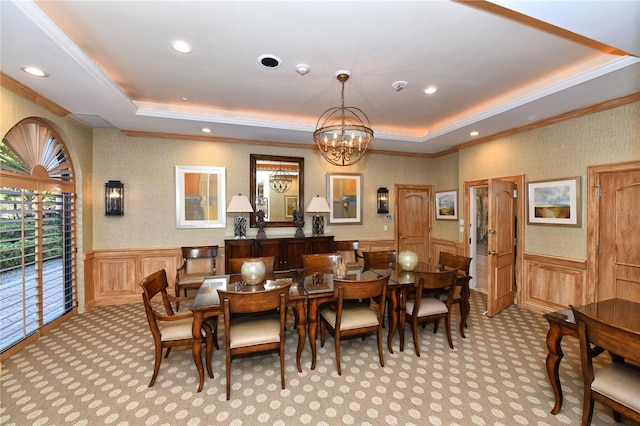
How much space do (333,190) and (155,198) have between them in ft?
10.3

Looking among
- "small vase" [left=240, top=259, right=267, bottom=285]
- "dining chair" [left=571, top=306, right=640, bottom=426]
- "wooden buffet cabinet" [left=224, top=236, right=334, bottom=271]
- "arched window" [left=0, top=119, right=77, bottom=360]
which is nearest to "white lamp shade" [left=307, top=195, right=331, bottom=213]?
"wooden buffet cabinet" [left=224, top=236, right=334, bottom=271]

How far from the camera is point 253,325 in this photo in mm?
2469

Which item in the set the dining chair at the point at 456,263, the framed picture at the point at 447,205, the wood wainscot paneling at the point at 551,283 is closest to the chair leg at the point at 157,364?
the dining chair at the point at 456,263

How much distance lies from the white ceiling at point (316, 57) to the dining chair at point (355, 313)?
7.06ft

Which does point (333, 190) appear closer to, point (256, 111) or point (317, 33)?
point (256, 111)

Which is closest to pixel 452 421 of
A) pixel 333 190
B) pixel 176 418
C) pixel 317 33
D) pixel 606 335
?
pixel 606 335

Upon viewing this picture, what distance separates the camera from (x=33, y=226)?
10.4 ft

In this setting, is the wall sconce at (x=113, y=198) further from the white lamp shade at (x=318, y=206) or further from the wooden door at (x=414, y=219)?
the wooden door at (x=414, y=219)

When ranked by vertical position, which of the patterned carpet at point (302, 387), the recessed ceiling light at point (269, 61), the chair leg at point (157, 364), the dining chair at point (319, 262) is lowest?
the patterned carpet at point (302, 387)

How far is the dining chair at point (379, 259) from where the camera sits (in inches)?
149

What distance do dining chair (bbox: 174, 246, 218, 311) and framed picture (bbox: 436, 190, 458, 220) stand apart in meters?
4.58

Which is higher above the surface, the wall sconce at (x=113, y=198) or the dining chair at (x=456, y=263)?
the wall sconce at (x=113, y=198)

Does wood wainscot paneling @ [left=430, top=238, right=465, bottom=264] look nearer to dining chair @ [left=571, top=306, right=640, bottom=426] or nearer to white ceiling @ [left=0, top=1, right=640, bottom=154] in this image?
white ceiling @ [left=0, top=1, right=640, bottom=154]

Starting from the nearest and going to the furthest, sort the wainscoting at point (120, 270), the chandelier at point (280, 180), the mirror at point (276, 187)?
the wainscoting at point (120, 270)
the mirror at point (276, 187)
the chandelier at point (280, 180)
